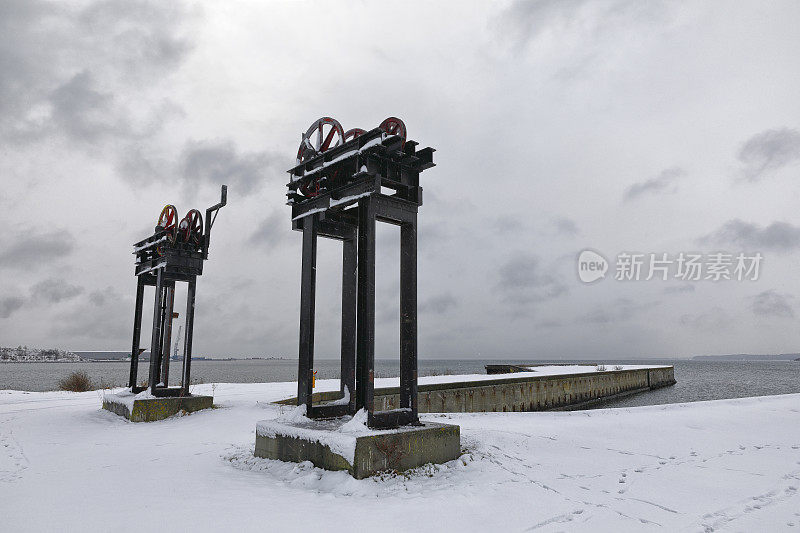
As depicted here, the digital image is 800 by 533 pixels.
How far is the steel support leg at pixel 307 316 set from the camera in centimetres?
966

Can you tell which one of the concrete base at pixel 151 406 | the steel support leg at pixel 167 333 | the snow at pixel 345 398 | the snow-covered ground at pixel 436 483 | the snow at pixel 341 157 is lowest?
the snow-covered ground at pixel 436 483

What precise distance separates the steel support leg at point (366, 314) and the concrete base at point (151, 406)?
8.99 metres

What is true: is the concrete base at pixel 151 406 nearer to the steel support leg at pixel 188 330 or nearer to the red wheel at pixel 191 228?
the steel support leg at pixel 188 330

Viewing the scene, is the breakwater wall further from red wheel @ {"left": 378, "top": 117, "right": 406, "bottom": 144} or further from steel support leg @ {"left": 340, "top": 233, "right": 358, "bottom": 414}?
red wheel @ {"left": 378, "top": 117, "right": 406, "bottom": 144}

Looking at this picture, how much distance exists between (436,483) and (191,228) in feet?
42.0

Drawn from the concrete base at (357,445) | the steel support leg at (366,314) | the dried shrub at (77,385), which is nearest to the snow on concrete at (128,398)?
the concrete base at (357,445)

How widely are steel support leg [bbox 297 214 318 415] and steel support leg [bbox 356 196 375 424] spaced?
51.5 inches

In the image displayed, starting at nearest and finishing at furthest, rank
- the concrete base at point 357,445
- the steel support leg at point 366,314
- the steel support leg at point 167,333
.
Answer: the concrete base at point 357,445
the steel support leg at point 366,314
the steel support leg at point 167,333

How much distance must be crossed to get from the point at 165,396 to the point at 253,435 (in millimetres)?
5712

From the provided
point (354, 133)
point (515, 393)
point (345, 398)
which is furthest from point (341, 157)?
point (515, 393)

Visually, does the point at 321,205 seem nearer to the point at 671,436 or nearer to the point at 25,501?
the point at 25,501

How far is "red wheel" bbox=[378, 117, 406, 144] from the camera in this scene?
31.5ft

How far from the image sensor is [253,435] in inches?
466

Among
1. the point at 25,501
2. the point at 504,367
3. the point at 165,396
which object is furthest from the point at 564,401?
the point at 25,501
